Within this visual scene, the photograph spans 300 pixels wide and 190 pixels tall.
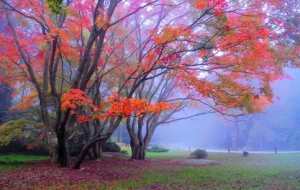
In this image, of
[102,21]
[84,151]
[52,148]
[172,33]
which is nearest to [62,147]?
[52,148]

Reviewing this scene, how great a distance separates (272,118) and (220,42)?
2876cm

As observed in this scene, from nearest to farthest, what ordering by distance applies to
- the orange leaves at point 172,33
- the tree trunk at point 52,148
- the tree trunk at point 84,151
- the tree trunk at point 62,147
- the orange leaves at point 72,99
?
the orange leaves at point 172,33 < the orange leaves at point 72,99 < the tree trunk at point 84,151 < the tree trunk at point 62,147 < the tree trunk at point 52,148

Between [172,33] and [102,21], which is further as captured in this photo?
[102,21]

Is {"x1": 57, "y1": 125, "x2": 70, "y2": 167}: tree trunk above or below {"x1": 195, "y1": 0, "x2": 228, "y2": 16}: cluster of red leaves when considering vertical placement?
below

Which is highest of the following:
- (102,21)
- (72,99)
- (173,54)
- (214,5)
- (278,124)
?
(214,5)

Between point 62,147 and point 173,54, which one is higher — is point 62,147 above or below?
below

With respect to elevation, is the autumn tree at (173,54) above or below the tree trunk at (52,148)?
above

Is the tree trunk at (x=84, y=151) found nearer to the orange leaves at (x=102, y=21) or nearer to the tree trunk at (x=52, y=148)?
the tree trunk at (x=52, y=148)

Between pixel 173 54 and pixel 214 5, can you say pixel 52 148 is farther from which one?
pixel 214 5

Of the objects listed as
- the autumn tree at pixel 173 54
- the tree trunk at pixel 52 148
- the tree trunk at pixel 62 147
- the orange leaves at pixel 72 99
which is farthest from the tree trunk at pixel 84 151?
the orange leaves at pixel 72 99

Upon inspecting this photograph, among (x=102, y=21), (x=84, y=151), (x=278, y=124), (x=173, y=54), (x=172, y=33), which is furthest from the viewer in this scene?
(x=278, y=124)

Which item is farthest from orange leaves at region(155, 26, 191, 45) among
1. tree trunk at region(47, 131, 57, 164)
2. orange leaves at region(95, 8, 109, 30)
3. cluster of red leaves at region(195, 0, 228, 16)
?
tree trunk at region(47, 131, 57, 164)

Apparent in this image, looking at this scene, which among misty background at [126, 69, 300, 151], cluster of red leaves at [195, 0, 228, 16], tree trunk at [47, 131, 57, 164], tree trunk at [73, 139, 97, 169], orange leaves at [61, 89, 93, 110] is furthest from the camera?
misty background at [126, 69, 300, 151]

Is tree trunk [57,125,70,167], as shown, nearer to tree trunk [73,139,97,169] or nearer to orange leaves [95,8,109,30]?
tree trunk [73,139,97,169]
